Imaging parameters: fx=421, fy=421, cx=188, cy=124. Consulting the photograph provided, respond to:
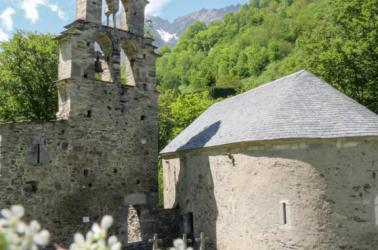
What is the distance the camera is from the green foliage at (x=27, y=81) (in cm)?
2366

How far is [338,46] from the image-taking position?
20.5m

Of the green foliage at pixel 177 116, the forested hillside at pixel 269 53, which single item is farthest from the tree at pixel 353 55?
the green foliage at pixel 177 116

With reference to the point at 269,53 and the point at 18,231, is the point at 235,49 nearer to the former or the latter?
the point at 269,53

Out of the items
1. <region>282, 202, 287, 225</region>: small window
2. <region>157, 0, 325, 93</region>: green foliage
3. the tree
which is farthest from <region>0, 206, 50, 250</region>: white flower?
<region>157, 0, 325, 93</region>: green foliage

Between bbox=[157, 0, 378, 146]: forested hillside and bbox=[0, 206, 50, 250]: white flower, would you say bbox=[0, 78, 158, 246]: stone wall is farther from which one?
bbox=[0, 206, 50, 250]: white flower

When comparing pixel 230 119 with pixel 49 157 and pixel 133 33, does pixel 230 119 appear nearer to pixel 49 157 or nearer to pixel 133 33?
pixel 133 33

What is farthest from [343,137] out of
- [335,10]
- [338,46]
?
[335,10]

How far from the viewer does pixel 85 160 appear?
14.0m

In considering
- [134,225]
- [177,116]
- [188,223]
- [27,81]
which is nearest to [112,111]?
[134,225]

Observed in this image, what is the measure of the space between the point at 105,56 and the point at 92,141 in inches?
128

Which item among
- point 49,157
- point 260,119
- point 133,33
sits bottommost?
point 49,157

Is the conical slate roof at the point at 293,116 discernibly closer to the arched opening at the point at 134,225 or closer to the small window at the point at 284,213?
the small window at the point at 284,213

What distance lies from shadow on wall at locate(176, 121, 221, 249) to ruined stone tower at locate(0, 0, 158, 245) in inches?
44.5

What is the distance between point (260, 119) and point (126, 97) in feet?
17.4
